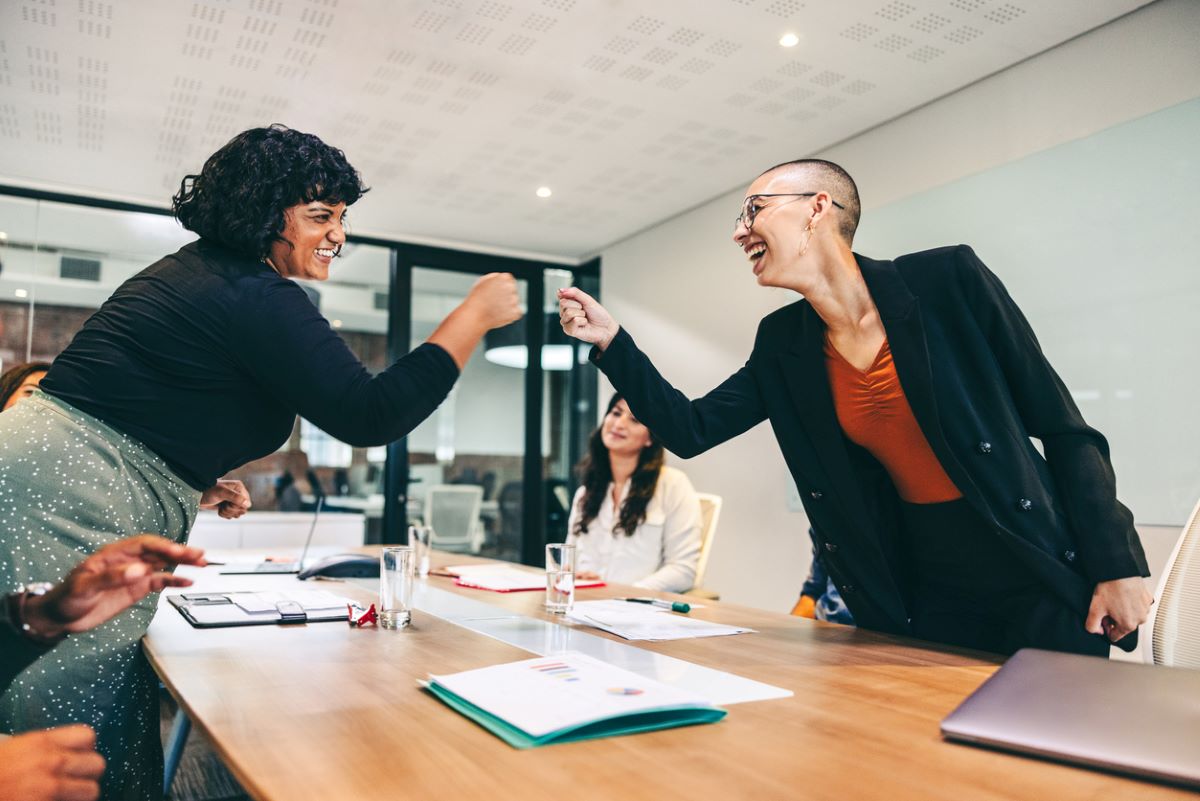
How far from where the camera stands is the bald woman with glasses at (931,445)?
1.40 meters

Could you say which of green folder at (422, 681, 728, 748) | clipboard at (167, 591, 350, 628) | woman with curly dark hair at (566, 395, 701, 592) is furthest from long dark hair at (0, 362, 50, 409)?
green folder at (422, 681, 728, 748)

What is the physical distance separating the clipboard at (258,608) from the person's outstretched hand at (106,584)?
0.65 metres

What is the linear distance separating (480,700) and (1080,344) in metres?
3.20

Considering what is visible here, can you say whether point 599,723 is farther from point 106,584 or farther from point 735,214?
point 735,214

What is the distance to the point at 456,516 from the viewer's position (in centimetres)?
627

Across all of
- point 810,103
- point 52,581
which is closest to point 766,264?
point 52,581

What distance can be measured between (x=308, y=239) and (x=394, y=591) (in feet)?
2.23

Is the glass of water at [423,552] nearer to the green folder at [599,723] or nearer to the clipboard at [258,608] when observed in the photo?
the clipboard at [258,608]

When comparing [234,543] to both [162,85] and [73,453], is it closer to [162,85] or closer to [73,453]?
[162,85]

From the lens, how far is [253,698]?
0.95 meters

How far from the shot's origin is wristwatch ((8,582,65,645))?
81cm

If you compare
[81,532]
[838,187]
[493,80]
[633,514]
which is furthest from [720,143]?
[81,532]

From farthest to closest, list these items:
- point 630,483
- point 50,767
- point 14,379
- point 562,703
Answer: point 630,483, point 14,379, point 562,703, point 50,767

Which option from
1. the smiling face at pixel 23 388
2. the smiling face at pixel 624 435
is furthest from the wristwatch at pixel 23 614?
the smiling face at pixel 624 435
